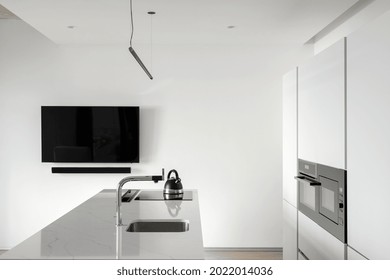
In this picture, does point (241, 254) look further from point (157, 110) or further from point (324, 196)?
point (324, 196)

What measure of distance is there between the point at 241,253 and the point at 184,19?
287 centimetres

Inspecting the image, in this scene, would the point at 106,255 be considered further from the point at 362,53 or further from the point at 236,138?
the point at 236,138

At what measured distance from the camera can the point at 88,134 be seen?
4.82 meters

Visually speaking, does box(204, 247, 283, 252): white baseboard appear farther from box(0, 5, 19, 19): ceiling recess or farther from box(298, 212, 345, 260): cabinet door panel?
box(0, 5, 19, 19): ceiling recess

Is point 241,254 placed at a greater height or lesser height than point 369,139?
lesser

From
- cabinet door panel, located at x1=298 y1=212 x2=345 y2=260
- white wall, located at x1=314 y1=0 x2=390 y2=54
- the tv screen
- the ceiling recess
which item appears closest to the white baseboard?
the tv screen

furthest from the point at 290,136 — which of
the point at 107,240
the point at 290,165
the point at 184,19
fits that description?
the point at 107,240

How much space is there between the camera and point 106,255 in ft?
5.58

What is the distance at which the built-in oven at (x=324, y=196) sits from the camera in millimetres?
2412

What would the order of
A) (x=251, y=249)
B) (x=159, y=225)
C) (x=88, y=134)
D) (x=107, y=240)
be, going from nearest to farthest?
(x=107, y=240)
(x=159, y=225)
(x=88, y=134)
(x=251, y=249)

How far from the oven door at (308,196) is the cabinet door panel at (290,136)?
195 mm

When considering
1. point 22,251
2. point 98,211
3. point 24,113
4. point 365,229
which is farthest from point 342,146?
point 24,113

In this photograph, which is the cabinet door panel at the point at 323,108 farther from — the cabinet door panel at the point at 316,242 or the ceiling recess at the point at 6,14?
the ceiling recess at the point at 6,14

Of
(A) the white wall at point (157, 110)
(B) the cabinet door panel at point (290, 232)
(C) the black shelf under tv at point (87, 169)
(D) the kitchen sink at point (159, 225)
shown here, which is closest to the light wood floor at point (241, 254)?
(A) the white wall at point (157, 110)
